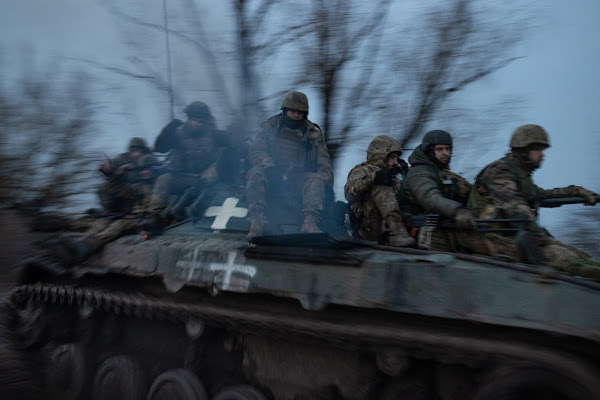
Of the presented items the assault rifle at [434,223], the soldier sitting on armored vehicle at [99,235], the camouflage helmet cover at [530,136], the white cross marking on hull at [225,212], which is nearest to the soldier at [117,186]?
the soldier sitting on armored vehicle at [99,235]

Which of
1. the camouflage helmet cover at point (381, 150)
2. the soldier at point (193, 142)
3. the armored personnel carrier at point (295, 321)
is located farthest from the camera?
the soldier at point (193, 142)

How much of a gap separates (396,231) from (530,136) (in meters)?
1.53

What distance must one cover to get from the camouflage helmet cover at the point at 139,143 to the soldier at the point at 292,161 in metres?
3.89

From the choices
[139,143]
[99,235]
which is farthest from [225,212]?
[139,143]

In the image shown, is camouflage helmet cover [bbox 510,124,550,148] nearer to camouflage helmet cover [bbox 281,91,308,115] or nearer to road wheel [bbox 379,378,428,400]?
camouflage helmet cover [bbox 281,91,308,115]

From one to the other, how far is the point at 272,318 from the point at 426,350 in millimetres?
1243

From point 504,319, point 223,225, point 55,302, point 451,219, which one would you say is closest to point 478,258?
point 504,319

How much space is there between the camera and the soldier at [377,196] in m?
5.40

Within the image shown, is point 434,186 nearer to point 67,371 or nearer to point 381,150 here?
point 381,150

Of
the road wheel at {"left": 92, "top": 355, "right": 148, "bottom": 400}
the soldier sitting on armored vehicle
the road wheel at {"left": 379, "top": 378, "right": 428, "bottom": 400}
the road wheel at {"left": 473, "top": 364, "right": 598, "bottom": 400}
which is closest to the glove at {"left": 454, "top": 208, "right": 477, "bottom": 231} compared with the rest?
the road wheel at {"left": 379, "top": 378, "right": 428, "bottom": 400}

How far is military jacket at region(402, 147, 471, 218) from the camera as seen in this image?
5.20 metres

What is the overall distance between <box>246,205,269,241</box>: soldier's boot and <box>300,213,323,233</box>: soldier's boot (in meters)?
0.35

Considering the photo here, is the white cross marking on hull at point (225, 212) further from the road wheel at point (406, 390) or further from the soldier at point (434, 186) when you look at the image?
the road wheel at point (406, 390)

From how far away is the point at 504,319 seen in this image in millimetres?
3189
